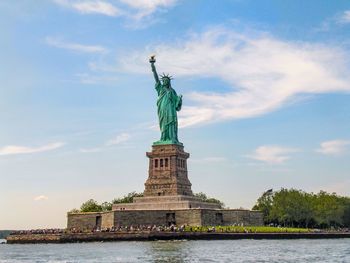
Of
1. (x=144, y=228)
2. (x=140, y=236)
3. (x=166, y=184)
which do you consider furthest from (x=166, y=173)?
(x=140, y=236)

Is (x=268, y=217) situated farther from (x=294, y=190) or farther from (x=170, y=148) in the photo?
(x=170, y=148)

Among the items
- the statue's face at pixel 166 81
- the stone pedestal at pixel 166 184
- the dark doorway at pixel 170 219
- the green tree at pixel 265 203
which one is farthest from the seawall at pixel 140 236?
the green tree at pixel 265 203

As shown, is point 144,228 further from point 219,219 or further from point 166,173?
point 166,173

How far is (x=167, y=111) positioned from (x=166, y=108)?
51cm

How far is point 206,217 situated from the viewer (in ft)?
291

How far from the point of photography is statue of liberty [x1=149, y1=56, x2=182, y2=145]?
99.8 meters

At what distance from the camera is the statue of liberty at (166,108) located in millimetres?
99750

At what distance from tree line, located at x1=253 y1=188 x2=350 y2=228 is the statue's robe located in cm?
3003

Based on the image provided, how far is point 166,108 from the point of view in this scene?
10006cm

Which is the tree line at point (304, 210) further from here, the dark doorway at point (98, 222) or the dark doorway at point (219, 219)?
the dark doorway at point (98, 222)

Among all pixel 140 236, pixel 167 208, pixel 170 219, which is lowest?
pixel 140 236

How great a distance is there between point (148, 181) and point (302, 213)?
35.6 meters

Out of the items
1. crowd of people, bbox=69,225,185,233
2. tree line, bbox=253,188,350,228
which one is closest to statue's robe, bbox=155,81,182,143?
crowd of people, bbox=69,225,185,233

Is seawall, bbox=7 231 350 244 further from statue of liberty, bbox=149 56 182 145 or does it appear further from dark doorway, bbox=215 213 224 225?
statue of liberty, bbox=149 56 182 145
